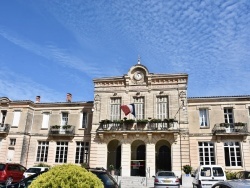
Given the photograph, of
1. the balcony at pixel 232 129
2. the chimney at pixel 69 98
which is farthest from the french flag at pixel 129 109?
the chimney at pixel 69 98

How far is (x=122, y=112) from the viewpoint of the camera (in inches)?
1084

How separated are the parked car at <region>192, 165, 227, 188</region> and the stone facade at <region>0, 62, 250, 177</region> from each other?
8.71 m

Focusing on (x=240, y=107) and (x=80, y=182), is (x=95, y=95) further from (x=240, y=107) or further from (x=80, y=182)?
(x=80, y=182)

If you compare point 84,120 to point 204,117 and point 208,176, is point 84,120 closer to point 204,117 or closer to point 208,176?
point 204,117

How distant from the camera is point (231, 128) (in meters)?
25.7

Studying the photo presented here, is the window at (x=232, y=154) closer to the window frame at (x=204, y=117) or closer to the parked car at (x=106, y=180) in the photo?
the window frame at (x=204, y=117)

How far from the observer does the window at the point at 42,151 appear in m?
30.5

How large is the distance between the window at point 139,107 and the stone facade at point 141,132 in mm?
110

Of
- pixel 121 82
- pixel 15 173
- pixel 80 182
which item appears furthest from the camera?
pixel 121 82

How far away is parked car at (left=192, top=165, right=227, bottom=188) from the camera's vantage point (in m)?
15.2

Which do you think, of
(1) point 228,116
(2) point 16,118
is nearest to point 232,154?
(1) point 228,116

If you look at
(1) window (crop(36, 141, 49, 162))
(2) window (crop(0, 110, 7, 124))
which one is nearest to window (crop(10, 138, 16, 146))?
(1) window (crop(36, 141, 49, 162))

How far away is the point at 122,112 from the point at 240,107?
12536mm

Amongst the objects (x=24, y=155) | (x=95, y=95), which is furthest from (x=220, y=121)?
(x=24, y=155)
